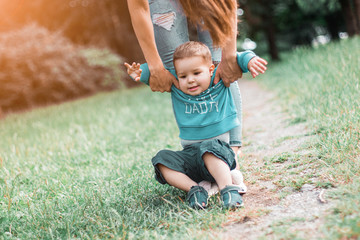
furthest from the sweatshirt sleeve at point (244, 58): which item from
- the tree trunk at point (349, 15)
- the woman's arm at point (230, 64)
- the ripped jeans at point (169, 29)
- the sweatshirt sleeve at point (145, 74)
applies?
the tree trunk at point (349, 15)

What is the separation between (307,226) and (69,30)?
14659 millimetres

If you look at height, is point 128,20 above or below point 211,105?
above

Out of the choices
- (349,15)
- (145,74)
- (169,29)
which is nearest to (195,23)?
(169,29)

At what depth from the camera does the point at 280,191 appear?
2.11 m

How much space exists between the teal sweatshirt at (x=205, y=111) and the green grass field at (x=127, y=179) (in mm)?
421

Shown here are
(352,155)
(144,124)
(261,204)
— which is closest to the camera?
(261,204)

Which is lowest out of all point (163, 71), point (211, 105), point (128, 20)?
point (211, 105)

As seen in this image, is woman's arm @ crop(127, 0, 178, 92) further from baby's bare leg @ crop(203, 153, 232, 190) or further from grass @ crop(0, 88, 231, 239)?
grass @ crop(0, 88, 231, 239)

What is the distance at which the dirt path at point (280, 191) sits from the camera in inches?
65.1

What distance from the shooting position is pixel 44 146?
441 centimetres

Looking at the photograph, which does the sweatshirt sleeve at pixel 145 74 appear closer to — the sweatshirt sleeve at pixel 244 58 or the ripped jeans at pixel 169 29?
the ripped jeans at pixel 169 29

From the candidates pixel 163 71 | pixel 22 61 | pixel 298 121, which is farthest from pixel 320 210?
pixel 22 61

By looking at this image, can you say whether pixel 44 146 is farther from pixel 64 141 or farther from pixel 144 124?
pixel 144 124

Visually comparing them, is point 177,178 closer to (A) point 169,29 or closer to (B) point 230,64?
(B) point 230,64
